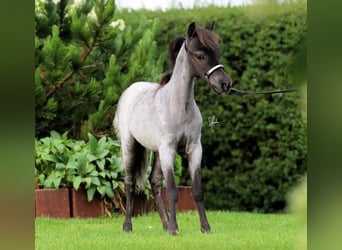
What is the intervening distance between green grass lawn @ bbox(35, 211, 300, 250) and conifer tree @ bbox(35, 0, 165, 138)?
39.8 inches

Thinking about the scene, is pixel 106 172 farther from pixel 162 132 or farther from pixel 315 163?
pixel 315 163

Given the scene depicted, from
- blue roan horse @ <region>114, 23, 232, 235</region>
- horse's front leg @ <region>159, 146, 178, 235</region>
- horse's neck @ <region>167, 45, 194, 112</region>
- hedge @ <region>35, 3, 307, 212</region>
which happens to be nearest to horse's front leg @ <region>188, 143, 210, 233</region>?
blue roan horse @ <region>114, 23, 232, 235</region>

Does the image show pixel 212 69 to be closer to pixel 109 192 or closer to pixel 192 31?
pixel 192 31

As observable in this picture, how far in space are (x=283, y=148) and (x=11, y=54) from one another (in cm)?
515

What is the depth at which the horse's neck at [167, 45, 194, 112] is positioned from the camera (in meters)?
3.74

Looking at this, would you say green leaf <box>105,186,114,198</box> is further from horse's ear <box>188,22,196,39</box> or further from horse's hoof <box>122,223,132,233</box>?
horse's ear <box>188,22,196,39</box>

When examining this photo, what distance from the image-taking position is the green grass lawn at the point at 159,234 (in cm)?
361

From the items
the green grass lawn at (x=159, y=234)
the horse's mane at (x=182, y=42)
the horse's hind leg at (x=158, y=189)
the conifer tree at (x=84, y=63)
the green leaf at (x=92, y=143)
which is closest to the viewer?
the horse's mane at (x=182, y=42)

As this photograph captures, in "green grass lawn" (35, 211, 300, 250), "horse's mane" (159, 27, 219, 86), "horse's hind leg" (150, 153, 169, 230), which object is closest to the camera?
"horse's mane" (159, 27, 219, 86)

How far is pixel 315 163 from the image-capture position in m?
0.48

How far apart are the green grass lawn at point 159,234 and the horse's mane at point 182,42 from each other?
3.17ft

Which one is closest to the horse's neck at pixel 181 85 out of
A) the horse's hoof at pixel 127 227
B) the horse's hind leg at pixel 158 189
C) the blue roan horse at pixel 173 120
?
the blue roan horse at pixel 173 120

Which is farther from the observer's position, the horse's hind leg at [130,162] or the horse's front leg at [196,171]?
the horse's hind leg at [130,162]

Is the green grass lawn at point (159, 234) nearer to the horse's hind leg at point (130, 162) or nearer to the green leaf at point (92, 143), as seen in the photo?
the horse's hind leg at point (130, 162)
